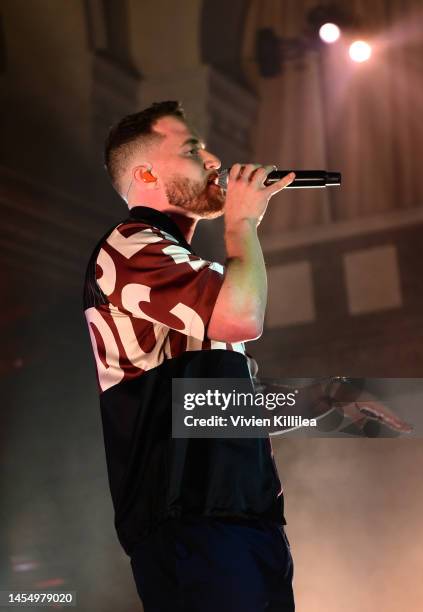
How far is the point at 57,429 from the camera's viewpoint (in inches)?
116

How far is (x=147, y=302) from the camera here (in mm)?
1271

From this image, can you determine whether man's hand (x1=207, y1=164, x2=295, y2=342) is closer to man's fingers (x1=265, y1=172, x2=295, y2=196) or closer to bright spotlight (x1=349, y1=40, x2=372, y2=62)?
man's fingers (x1=265, y1=172, x2=295, y2=196)

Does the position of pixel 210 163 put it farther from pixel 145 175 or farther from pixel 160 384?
pixel 160 384

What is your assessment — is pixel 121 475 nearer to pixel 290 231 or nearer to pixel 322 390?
pixel 322 390

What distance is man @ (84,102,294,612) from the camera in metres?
1.20

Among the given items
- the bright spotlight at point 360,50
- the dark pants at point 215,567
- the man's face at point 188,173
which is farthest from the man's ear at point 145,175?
the bright spotlight at point 360,50

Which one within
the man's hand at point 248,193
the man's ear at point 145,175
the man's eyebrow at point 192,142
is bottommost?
the man's hand at point 248,193

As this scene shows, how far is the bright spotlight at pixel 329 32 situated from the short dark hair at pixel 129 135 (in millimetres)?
1758

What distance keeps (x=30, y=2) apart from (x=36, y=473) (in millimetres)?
1721

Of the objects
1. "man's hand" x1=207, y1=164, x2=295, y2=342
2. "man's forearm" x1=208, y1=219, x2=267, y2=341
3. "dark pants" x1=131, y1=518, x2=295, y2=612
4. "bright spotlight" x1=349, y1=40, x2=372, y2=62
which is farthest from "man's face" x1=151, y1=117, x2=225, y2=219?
"bright spotlight" x1=349, y1=40, x2=372, y2=62

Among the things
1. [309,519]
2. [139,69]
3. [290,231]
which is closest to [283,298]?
[290,231]

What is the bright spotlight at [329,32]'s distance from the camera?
10.3ft

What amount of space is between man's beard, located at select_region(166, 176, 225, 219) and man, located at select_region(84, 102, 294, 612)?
0.08m

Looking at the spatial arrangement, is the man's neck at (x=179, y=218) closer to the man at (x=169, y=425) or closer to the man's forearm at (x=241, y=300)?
the man at (x=169, y=425)
